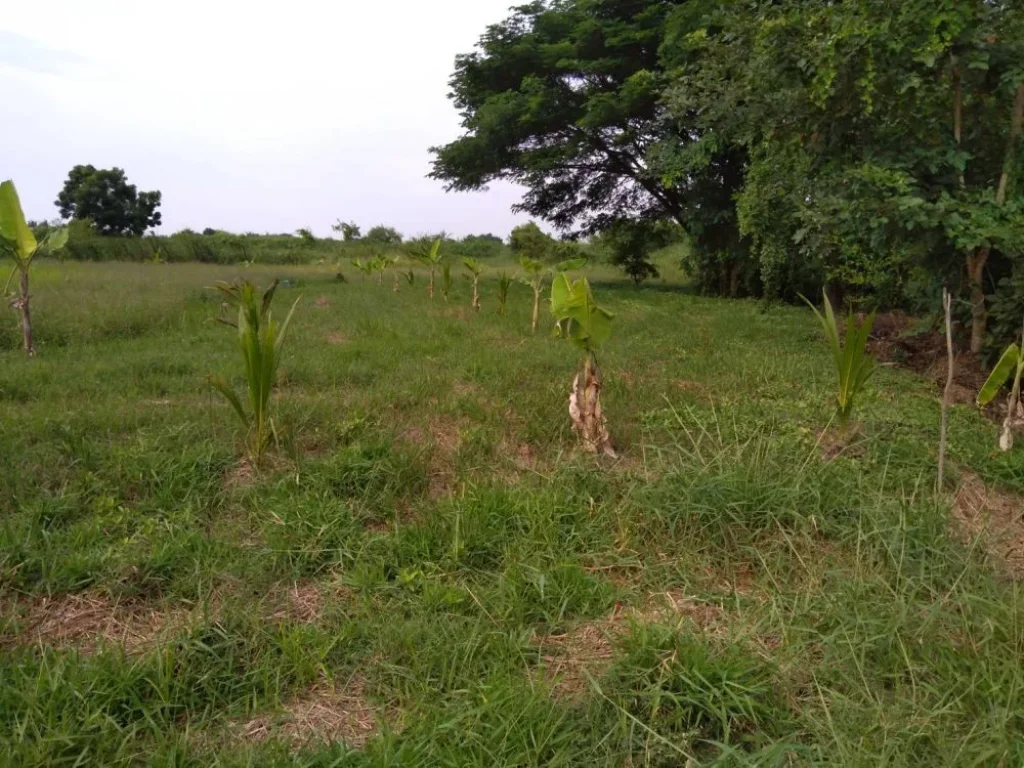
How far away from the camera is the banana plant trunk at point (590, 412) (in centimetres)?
326

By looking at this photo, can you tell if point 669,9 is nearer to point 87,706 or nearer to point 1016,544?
point 1016,544

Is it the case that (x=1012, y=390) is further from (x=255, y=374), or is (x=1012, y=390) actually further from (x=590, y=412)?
(x=255, y=374)

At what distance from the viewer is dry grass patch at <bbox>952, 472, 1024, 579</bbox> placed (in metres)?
2.46

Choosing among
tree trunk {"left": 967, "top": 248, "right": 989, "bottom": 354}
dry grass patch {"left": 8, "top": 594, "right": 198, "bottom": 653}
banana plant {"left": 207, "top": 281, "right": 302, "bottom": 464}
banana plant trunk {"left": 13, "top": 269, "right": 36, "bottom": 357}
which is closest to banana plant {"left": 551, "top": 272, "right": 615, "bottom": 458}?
banana plant {"left": 207, "top": 281, "right": 302, "bottom": 464}

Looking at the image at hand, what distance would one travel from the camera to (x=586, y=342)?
10.7 ft

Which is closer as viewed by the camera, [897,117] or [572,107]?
[897,117]

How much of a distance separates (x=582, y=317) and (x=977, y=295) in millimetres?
3508

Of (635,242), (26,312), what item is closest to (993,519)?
(26,312)

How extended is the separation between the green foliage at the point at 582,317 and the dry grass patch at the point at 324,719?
1929 mm

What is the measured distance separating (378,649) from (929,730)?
148cm

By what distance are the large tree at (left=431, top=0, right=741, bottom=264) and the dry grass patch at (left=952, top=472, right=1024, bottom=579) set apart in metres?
8.65

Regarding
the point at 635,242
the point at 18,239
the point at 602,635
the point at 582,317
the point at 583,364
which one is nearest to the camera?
the point at 602,635

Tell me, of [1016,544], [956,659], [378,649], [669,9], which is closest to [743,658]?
[956,659]

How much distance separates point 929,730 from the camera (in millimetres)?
1578
